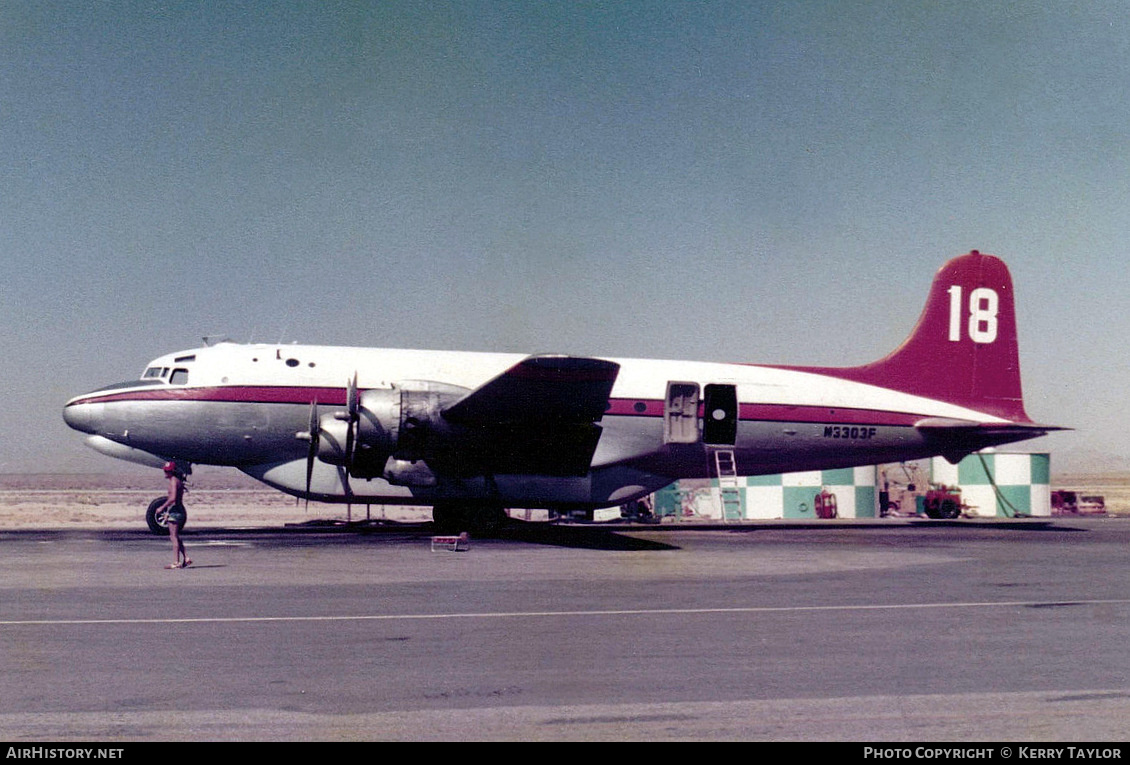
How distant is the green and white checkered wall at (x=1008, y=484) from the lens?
3553 cm

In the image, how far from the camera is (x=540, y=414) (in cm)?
1930

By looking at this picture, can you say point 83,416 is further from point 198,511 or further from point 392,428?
point 198,511

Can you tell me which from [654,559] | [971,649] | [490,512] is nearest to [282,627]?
[971,649]

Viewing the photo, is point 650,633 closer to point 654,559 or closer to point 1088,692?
point 1088,692

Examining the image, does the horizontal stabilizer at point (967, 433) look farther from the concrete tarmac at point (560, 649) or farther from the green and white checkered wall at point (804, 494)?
the green and white checkered wall at point (804, 494)

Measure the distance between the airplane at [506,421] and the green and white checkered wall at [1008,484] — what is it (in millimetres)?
11413

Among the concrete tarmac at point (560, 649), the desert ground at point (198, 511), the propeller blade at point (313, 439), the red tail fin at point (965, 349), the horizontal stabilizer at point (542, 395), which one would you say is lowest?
the desert ground at point (198, 511)

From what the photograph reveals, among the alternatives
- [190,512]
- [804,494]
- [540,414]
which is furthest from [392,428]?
[190,512]

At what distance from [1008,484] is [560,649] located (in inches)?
1323

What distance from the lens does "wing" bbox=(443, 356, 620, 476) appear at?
58.2 ft

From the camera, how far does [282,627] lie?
29.3 feet

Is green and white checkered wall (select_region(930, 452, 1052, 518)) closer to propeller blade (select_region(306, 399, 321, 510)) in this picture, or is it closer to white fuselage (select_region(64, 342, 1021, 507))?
white fuselage (select_region(64, 342, 1021, 507))

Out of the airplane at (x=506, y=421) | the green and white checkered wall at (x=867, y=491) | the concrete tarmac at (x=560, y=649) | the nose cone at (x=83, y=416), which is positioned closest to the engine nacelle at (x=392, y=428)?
the airplane at (x=506, y=421)
